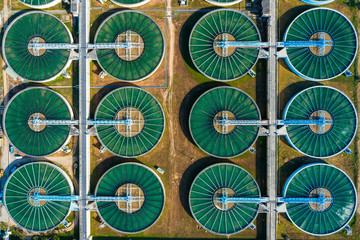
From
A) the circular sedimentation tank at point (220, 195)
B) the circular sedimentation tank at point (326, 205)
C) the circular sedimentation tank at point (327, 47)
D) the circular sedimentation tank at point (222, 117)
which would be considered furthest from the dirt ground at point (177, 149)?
the circular sedimentation tank at point (327, 47)

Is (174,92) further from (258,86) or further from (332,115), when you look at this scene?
(332,115)

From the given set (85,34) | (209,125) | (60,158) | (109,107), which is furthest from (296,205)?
(85,34)

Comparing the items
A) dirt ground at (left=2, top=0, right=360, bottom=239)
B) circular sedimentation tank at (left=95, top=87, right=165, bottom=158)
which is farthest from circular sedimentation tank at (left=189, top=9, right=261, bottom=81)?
circular sedimentation tank at (left=95, top=87, right=165, bottom=158)

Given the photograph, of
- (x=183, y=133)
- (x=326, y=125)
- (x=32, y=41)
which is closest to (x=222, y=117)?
(x=183, y=133)

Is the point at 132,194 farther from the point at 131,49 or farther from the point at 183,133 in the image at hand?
the point at 131,49

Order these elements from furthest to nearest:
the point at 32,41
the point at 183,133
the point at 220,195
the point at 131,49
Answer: the point at 183,133 < the point at 32,41 < the point at 131,49 < the point at 220,195

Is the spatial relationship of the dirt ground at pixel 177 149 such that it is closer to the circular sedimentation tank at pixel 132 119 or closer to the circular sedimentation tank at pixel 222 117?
the circular sedimentation tank at pixel 132 119
